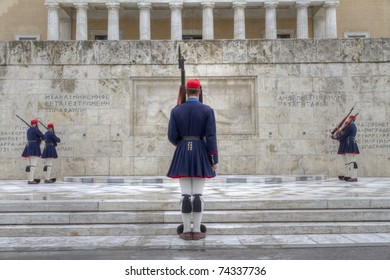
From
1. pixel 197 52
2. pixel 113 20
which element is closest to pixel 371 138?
pixel 197 52

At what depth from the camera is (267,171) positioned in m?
16.0

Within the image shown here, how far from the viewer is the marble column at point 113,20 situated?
43000 millimetres

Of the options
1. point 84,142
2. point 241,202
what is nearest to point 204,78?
point 84,142

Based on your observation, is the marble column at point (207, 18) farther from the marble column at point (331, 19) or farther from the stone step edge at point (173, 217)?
the stone step edge at point (173, 217)

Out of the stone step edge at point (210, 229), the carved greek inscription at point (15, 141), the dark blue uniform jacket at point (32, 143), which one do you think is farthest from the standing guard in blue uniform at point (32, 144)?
the stone step edge at point (210, 229)

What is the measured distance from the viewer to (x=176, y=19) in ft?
142

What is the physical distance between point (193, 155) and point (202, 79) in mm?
10335

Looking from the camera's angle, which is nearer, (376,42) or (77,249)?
(77,249)

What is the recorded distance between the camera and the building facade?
4347 cm

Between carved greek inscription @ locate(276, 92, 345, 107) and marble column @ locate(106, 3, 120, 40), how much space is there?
30626mm

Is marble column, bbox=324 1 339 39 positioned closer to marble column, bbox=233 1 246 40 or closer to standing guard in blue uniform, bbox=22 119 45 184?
marble column, bbox=233 1 246 40

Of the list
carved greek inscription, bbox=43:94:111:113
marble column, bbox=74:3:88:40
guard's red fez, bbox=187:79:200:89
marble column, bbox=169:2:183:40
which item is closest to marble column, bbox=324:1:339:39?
marble column, bbox=169:2:183:40

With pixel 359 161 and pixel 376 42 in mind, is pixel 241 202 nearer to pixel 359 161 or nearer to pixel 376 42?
pixel 359 161

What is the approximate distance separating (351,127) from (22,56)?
41.3 feet
